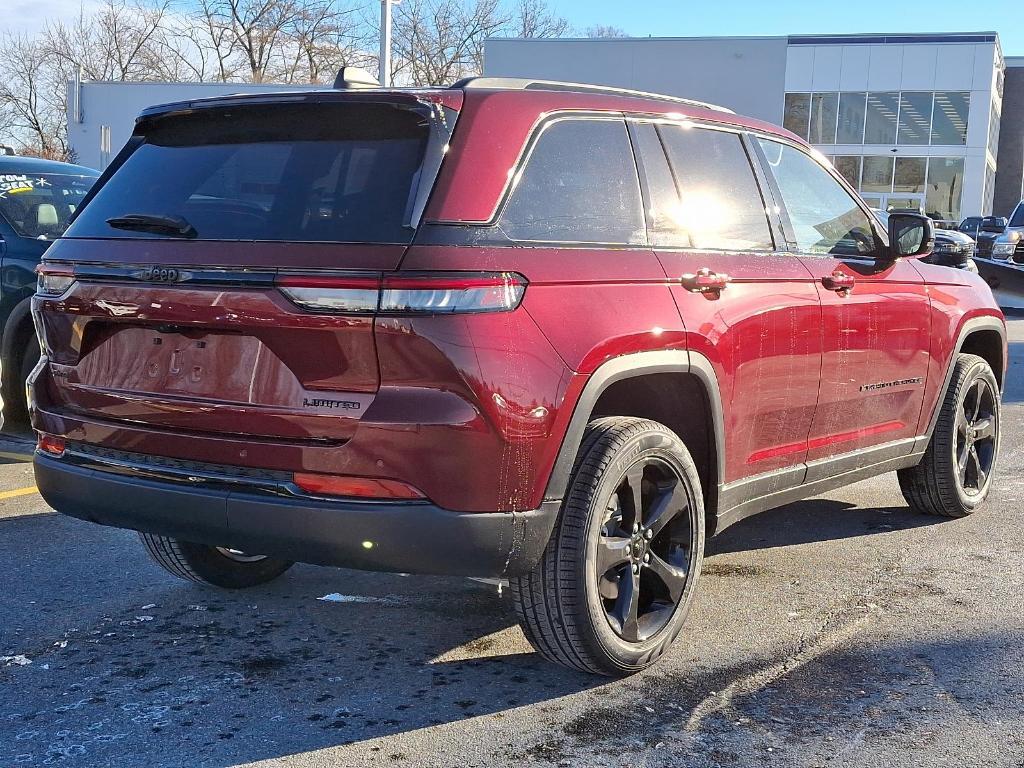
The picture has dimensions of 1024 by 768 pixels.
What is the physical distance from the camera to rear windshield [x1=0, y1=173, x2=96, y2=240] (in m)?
7.50

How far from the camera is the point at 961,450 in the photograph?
5.80 m

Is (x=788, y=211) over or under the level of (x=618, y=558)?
over

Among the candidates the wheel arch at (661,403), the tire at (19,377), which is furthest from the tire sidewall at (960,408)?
the tire at (19,377)

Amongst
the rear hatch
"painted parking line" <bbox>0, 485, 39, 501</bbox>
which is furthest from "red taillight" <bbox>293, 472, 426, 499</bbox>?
"painted parking line" <bbox>0, 485, 39, 501</bbox>

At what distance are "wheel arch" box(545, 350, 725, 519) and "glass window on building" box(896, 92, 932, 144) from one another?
139 ft

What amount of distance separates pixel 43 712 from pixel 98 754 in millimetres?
359

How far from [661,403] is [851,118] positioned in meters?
42.8

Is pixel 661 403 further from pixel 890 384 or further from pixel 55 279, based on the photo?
pixel 55 279

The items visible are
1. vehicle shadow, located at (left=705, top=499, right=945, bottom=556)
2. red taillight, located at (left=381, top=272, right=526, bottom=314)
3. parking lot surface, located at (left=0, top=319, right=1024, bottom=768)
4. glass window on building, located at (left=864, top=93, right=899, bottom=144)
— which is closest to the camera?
red taillight, located at (left=381, top=272, right=526, bottom=314)

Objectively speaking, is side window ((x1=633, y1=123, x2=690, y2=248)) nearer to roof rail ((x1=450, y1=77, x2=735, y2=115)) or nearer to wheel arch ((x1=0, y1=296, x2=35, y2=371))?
roof rail ((x1=450, y1=77, x2=735, y2=115))

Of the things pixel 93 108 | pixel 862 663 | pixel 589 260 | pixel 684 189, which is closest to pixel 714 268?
pixel 684 189

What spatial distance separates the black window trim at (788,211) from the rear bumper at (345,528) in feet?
5.76

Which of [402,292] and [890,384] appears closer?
[402,292]

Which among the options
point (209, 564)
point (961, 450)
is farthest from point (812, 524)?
point (209, 564)
